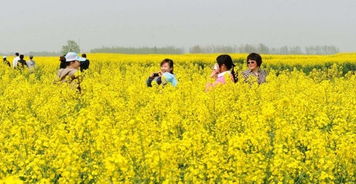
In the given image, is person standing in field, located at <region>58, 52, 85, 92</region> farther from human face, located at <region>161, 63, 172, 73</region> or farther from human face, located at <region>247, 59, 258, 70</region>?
human face, located at <region>247, 59, 258, 70</region>

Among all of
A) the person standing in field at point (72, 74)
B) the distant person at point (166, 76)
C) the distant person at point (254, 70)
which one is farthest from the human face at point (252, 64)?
the person standing in field at point (72, 74)

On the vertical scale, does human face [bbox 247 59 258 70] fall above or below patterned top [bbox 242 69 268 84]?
above

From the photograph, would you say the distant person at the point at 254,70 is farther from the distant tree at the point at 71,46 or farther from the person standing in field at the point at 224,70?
the distant tree at the point at 71,46

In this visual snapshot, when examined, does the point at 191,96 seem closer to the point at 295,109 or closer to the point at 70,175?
the point at 295,109

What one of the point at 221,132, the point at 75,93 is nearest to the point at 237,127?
the point at 221,132

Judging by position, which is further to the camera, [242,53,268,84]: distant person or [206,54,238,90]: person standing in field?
[242,53,268,84]: distant person

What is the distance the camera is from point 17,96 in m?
10.9

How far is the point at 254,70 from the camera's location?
10828mm

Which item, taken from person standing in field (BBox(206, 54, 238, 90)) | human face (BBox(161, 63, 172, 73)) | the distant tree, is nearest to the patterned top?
person standing in field (BBox(206, 54, 238, 90))

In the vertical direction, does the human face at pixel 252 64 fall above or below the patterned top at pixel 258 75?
above

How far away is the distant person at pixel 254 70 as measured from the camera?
10.4 m

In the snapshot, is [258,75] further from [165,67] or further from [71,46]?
[71,46]

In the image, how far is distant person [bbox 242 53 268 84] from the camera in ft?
34.2

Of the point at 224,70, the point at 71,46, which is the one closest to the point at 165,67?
the point at 224,70
